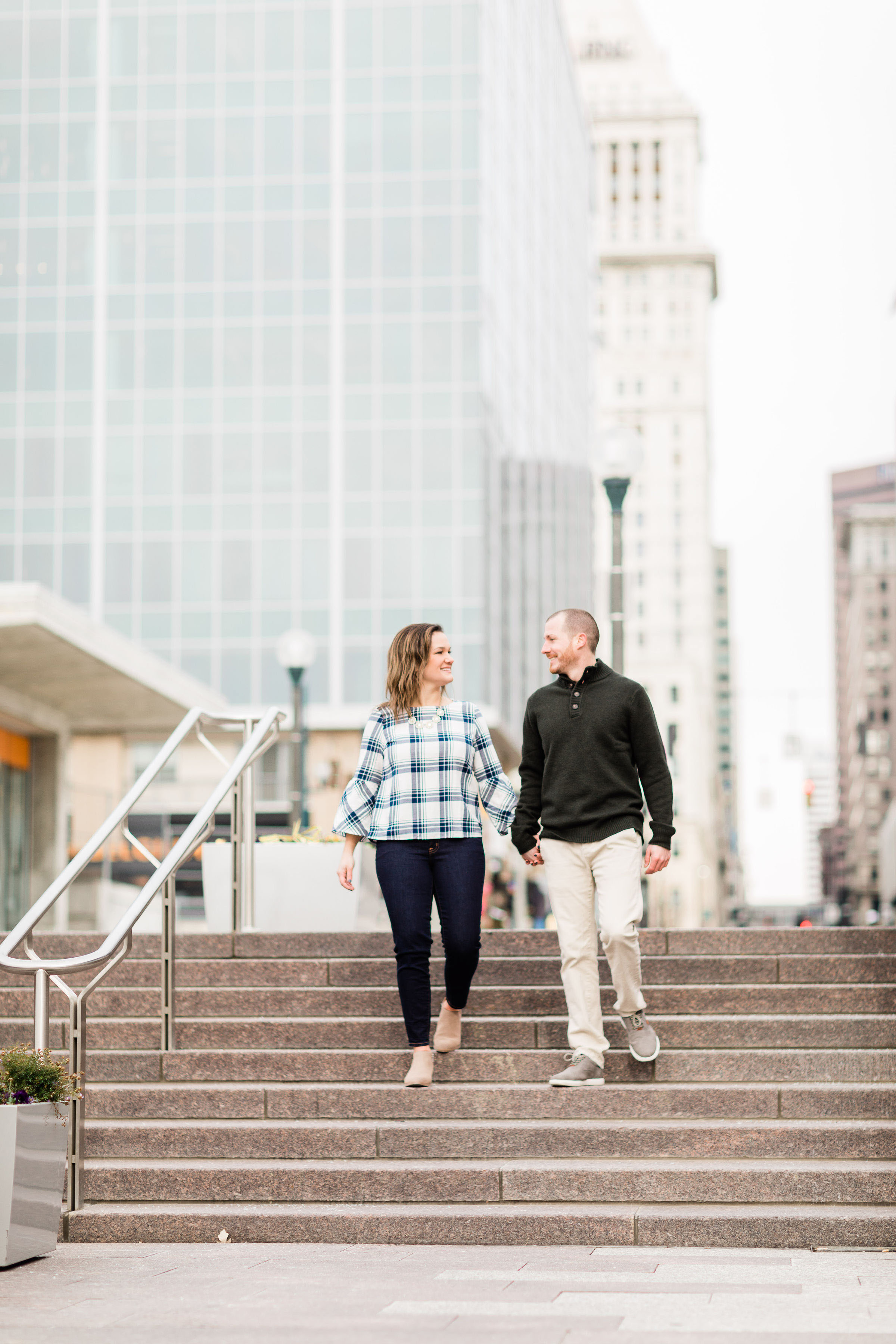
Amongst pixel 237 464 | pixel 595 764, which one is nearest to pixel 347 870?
pixel 595 764

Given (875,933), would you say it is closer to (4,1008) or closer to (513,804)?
(513,804)

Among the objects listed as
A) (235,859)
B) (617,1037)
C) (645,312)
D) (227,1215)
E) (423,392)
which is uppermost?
(645,312)

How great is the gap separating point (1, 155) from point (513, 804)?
1790 inches

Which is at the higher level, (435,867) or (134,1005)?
(435,867)

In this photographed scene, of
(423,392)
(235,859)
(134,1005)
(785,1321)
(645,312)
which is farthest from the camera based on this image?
(645,312)

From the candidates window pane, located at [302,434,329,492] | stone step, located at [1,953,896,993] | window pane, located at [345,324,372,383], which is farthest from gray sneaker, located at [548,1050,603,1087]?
window pane, located at [345,324,372,383]

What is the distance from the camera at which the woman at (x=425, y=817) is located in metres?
7.30

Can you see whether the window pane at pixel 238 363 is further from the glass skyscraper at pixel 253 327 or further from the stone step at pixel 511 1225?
the stone step at pixel 511 1225

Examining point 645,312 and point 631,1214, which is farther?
point 645,312

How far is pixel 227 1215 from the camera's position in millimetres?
6391

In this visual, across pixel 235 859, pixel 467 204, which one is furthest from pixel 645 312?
pixel 235 859

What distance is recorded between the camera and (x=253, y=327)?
48.2 metres

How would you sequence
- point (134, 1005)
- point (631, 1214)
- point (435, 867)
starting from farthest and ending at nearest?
1. point (134, 1005)
2. point (435, 867)
3. point (631, 1214)

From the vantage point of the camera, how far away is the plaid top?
7.42 meters
